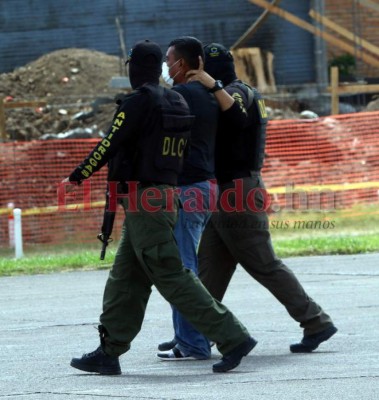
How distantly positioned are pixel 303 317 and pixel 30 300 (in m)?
3.88

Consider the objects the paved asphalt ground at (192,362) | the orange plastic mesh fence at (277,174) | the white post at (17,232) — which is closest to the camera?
the paved asphalt ground at (192,362)

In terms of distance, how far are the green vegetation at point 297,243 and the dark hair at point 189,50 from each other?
648 centimetres

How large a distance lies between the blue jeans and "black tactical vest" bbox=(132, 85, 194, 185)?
1.76 feet

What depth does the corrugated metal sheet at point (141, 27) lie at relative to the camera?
26.6m

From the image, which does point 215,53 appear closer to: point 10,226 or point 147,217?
point 147,217

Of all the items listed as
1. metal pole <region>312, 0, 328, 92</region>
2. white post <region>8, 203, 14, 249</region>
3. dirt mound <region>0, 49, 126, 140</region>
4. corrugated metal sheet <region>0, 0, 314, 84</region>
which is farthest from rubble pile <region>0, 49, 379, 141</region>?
white post <region>8, 203, 14, 249</region>

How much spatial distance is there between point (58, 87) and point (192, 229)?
19700 millimetres

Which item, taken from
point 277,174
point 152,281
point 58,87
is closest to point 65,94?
point 58,87

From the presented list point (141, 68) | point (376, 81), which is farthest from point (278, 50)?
point (141, 68)

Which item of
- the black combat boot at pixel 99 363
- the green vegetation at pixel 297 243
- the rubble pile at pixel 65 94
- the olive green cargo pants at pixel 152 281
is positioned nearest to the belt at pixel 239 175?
the olive green cargo pants at pixel 152 281

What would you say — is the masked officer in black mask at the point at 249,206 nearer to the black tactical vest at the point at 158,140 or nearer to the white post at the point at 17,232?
the black tactical vest at the point at 158,140

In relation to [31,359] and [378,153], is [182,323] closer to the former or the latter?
[31,359]

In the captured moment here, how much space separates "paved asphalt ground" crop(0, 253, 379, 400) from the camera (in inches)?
251

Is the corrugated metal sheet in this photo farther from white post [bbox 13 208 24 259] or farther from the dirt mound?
white post [bbox 13 208 24 259]
